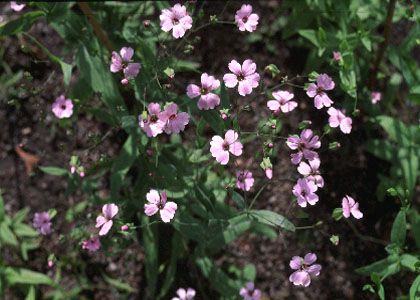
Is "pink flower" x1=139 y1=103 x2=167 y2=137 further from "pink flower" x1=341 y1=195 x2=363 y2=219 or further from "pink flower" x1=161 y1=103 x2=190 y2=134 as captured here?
"pink flower" x1=341 y1=195 x2=363 y2=219

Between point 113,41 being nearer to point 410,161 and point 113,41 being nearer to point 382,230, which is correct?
point 410,161

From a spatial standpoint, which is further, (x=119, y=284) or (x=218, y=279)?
(x=119, y=284)

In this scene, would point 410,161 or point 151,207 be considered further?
point 410,161

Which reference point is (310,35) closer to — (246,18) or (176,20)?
(246,18)

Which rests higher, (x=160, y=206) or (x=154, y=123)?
(x=154, y=123)

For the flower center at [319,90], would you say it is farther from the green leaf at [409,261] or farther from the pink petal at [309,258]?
the green leaf at [409,261]

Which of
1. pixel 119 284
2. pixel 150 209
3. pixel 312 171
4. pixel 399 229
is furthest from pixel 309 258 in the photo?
pixel 119 284

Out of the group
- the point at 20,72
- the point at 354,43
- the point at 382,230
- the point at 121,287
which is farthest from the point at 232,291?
the point at 20,72

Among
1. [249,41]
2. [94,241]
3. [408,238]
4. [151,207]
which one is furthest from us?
[249,41]
